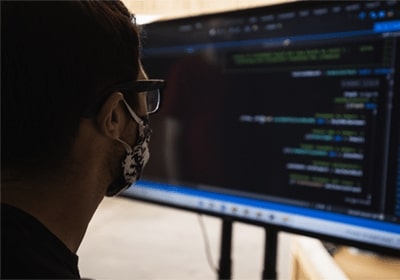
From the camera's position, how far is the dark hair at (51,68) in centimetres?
54

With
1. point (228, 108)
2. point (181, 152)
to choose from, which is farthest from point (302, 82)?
point (181, 152)

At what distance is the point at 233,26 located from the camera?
938 millimetres

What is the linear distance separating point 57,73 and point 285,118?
0.47 m

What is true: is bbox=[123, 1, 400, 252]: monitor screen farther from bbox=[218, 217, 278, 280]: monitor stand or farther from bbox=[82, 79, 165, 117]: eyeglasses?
bbox=[82, 79, 165, 117]: eyeglasses

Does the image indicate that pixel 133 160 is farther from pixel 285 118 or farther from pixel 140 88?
pixel 285 118

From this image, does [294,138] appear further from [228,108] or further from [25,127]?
[25,127]

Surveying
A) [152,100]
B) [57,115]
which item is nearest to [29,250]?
[57,115]

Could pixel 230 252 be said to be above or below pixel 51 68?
below

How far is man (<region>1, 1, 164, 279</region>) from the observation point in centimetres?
54

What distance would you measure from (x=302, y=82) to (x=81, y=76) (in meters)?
0.45

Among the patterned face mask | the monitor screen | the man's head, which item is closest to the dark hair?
the man's head

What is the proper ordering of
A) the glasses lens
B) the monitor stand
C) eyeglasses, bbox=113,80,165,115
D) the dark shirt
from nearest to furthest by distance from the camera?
the dark shirt < eyeglasses, bbox=113,80,165,115 < the glasses lens < the monitor stand

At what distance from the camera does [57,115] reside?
57 cm

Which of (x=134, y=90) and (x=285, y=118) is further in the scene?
(x=285, y=118)
